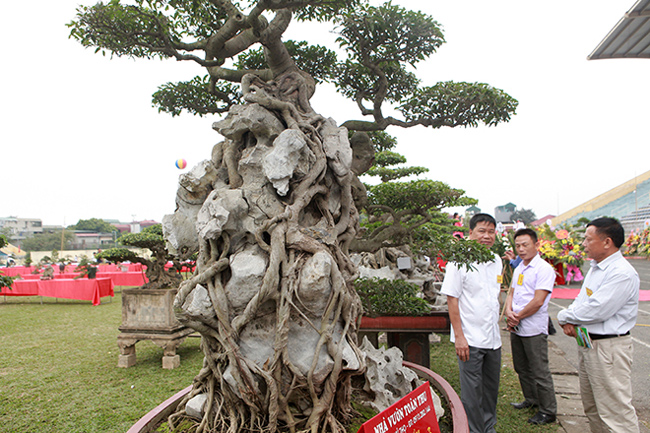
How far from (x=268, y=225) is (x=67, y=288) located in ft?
35.8

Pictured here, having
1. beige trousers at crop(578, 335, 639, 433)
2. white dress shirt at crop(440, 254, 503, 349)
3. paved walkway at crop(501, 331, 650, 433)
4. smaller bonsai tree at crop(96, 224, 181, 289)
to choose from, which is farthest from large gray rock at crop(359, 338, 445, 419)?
smaller bonsai tree at crop(96, 224, 181, 289)

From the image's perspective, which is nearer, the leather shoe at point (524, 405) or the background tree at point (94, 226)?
the leather shoe at point (524, 405)

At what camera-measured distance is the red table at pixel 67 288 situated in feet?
34.0

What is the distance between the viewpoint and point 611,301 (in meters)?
2.42

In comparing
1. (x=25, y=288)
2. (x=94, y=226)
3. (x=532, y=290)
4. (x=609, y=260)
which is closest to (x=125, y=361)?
(x=532, y=290)

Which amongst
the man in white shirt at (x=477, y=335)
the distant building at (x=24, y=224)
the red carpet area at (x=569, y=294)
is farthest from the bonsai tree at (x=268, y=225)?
the distant building at (x=24, y=224)

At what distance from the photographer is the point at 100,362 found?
5270 millimetres

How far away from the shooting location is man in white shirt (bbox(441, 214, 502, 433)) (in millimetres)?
2541

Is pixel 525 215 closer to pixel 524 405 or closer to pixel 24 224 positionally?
pixel 524 405

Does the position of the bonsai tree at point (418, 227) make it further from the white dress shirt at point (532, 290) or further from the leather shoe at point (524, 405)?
the leather shoe at point (524, 405)

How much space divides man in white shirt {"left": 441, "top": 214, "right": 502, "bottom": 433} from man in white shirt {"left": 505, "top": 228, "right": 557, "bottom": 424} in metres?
0.77

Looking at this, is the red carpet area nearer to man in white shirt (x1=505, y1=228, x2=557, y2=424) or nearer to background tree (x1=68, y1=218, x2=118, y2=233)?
man in white shirt (x1=505, y1=228, x2=557, y2=424)

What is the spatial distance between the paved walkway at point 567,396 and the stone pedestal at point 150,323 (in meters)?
4.37

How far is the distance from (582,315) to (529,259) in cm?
93
